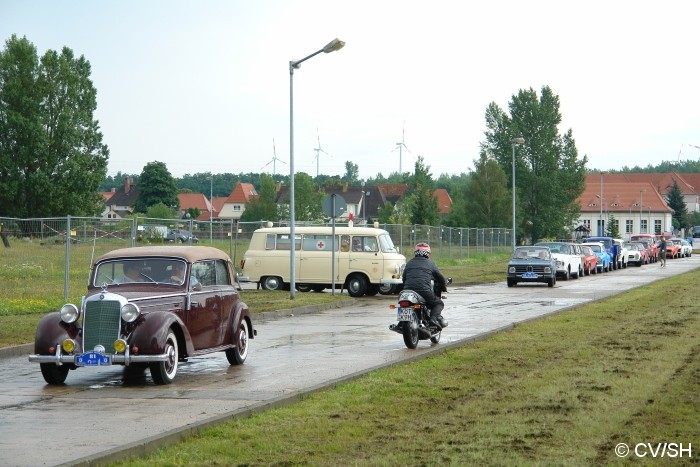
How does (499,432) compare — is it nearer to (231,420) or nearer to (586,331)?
(231,420)

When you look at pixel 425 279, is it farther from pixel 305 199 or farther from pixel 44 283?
pixel 305 199

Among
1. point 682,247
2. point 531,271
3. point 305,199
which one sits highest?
point 305,199

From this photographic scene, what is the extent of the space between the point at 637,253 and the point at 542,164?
34074 mm

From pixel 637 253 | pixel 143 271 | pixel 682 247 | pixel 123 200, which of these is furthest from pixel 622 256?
pixel 123 200

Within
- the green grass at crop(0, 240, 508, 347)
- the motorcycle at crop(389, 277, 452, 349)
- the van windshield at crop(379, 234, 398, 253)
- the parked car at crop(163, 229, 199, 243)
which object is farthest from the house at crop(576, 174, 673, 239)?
the motorcycle at crop(389, 277, 452, 349)

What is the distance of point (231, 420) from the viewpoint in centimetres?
995

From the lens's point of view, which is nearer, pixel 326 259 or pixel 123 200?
pixel 326 259

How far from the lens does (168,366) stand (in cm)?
1345

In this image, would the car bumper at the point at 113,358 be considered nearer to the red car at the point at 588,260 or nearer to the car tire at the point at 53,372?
the car tire at the point at 53,372

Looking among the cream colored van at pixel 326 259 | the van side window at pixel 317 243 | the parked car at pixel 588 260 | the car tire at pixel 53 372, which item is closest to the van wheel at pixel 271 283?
the cream colored van at pixel 326 259

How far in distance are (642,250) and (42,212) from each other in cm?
4013

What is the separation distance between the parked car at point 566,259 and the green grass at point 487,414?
28863 millimetres

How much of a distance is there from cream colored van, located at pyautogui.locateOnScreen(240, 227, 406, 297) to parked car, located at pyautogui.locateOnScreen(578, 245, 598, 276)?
1877 centimetres

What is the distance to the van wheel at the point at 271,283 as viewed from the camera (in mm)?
34688
